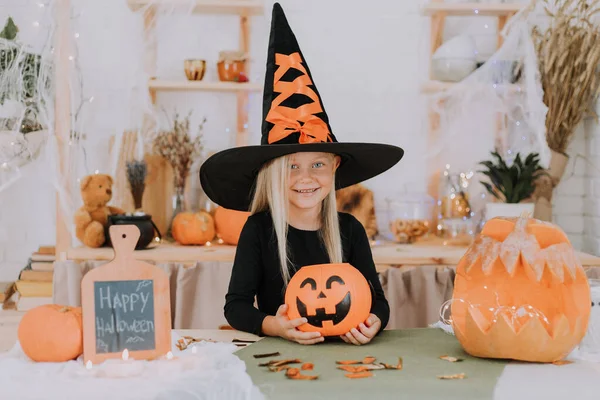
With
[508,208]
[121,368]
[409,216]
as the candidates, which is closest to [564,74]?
[508,208]

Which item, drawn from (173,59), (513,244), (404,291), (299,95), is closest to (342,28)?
(173,59)

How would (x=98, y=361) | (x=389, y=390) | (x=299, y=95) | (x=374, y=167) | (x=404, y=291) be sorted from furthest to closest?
(x=404, y=291)
(x=374, y=167)
(x=299, y=95)
(x=98, y=361)
(x=389, y=390)

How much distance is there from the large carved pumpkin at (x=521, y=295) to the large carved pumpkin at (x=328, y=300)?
0.67 ft

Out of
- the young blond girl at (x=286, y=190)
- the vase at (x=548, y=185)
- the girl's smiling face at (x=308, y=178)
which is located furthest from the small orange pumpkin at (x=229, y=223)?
the vase at (x=548, y=185)

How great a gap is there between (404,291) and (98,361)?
5.46 ft

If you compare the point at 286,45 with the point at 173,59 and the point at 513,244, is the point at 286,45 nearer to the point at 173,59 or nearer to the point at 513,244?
the point at 513,244

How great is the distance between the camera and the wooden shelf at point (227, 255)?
2.68m

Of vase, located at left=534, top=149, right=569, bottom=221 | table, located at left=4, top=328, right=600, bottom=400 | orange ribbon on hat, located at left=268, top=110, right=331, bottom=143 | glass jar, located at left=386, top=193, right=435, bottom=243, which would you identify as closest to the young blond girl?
orange ribbon on hat, located at left=268, top=110, right=331, bottom=143

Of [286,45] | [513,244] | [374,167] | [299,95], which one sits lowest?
[513,244]

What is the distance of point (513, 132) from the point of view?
3166mm

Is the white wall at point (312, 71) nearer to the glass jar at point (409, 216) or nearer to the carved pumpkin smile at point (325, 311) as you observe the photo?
the glass jar at point (409, 216)

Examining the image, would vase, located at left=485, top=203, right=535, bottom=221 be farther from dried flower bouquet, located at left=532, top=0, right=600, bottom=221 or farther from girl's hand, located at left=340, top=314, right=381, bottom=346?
girl's hand, located at left=340, top=314, right=381, bottom=346

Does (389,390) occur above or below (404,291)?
above

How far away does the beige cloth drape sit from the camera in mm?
2664
